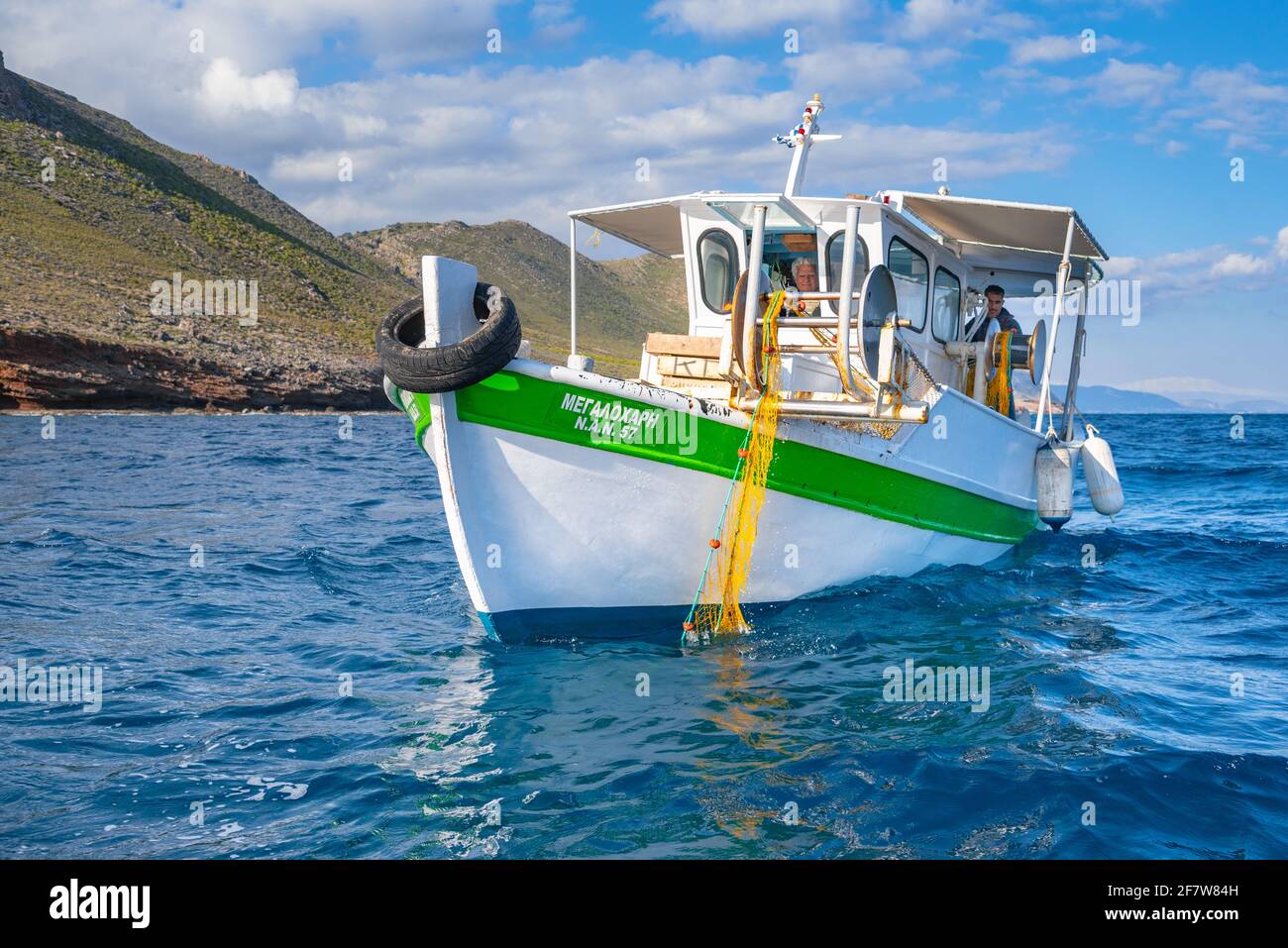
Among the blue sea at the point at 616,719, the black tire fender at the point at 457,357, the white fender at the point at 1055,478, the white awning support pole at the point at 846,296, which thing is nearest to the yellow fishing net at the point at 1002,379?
the white fender at the point at 1055,478

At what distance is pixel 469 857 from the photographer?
14.6 ft

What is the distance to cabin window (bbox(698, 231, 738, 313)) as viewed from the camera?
9.49m

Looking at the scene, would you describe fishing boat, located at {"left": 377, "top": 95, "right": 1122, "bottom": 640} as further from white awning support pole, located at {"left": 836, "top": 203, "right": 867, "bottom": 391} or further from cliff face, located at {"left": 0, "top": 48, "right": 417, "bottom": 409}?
cliff face, located at {"left": 0, "top": 48, "right": 417, "bottom": 409}

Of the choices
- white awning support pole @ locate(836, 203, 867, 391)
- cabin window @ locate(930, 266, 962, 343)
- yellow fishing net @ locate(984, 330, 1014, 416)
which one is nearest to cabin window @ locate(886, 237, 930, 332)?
cabin window @ locate(930, 266, 962, 343)

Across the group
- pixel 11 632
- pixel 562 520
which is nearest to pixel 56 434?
pixel 11 632

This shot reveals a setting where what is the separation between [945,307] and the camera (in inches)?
441

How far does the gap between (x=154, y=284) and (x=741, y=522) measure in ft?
207

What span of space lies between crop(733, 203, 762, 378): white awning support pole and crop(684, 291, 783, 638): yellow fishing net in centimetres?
14

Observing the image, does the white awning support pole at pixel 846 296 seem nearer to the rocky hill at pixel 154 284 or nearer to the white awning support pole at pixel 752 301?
the white awning support pole at pixel 752 301

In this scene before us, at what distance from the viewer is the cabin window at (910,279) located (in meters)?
9.81

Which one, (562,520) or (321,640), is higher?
(562,520)
